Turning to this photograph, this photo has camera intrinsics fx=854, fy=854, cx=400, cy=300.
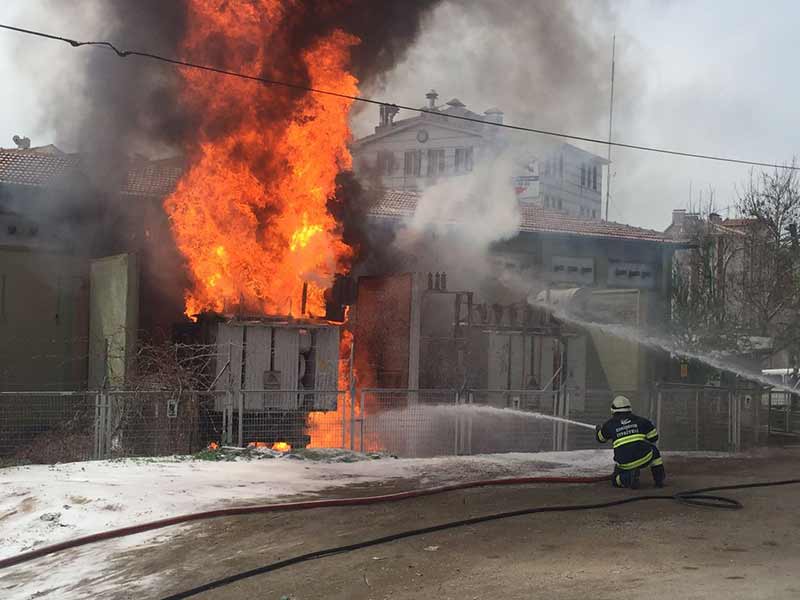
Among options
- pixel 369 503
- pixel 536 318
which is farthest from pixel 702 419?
pixel 369 503

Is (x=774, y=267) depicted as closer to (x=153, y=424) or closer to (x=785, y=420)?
(x=785, y=420)

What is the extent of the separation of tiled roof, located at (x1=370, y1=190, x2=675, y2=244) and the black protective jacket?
489 inches

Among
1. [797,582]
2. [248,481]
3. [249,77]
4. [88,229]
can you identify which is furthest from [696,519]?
[88,229]

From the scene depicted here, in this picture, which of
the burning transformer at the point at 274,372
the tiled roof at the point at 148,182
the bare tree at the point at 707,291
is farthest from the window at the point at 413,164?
the burning transformer at the point at 274,372

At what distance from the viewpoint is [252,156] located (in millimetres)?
15148

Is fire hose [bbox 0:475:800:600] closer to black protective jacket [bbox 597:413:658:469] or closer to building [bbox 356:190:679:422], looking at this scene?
black protective jacket [bbox 597:413:658:469]

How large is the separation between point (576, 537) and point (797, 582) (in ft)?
6.81

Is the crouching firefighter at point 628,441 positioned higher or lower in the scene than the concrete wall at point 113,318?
lower

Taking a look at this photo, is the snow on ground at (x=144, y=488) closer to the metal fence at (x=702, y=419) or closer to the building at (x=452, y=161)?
the metal fence at (x=702, y=419)

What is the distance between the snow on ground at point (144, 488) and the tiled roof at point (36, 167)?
926cm

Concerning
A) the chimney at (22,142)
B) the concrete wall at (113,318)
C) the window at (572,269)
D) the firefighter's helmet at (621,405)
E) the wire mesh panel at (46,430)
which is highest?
the chimney at (22,142)

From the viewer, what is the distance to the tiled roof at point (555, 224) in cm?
2398

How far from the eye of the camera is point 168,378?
13.3 metres

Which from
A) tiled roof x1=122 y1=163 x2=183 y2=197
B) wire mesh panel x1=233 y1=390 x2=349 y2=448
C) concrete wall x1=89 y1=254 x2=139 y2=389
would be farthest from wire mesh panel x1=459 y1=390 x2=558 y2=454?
tiled roof x1=122 y1=163 x2=183 y2=197
